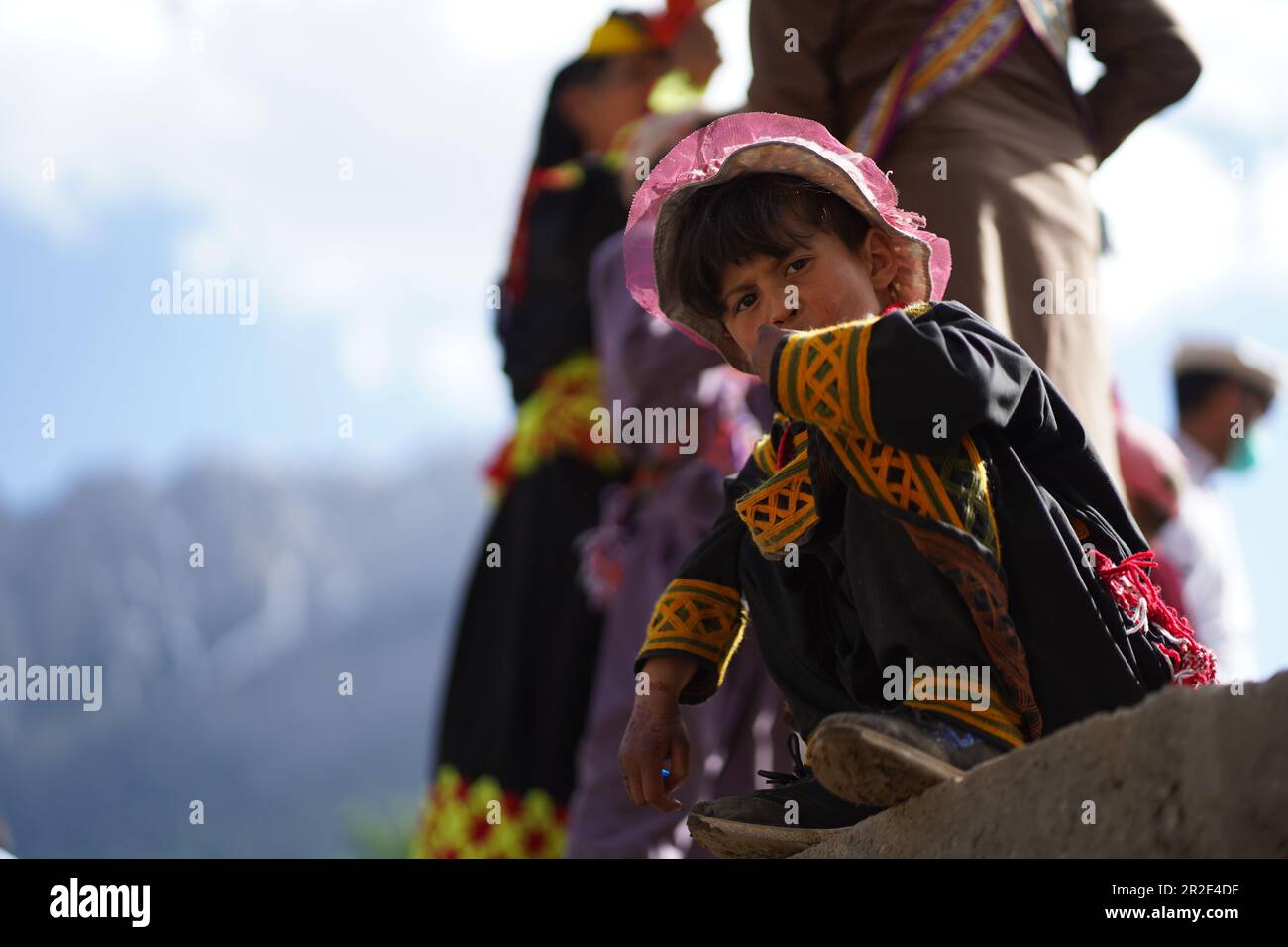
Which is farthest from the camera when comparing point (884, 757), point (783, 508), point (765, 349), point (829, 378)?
point (783, 508)

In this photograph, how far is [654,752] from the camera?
2.64 metres

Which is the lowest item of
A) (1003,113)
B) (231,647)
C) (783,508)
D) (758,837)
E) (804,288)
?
(758,837)

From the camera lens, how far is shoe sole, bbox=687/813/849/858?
2.43 metres

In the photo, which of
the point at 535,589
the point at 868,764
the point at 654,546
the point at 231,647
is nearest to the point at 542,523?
the point at 535,589

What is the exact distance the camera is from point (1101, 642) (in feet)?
7.68

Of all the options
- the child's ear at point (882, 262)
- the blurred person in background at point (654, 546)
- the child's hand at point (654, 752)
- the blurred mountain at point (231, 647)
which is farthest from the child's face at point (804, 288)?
the blurred mountain at point (231, 647)

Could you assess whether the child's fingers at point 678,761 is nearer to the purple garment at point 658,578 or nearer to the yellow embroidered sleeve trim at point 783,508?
the yellow embroidered sleeve trim at point 783,508

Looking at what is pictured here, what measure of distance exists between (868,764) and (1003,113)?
1.71m

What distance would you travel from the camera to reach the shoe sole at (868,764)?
2113 millimetres

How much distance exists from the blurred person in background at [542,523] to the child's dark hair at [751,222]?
9.37 ft

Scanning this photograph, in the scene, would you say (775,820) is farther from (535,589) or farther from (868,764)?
(535,589)

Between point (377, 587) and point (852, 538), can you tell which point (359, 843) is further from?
point (852, 538)

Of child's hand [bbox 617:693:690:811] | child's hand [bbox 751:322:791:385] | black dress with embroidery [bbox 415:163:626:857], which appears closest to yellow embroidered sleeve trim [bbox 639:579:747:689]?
child's hand [bbox 617:693:690:811]
